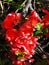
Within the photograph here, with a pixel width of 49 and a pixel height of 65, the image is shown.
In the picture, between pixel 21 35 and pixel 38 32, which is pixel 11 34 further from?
pixel 38 32

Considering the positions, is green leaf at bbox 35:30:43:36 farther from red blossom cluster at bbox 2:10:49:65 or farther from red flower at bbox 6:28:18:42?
red flower at bbox 6:28:18:42

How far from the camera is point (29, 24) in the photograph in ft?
7.48

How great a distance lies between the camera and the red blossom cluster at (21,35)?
2252mm

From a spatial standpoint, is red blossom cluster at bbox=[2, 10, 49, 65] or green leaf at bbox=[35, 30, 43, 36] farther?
green leaf at bbox=[35, 30, 43, 36]

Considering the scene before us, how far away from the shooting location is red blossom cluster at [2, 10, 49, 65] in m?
2.25

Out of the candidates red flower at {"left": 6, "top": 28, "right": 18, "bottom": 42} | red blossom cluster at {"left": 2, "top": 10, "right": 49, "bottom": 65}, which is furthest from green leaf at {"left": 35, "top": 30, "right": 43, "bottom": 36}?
red flower at {"left": 6, "top": 28, "right": 18, "bottom": 42}

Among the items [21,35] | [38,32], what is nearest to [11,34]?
[21,35]

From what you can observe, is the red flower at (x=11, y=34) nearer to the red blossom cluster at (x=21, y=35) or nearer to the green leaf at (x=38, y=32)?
the red blossom cluster at (x=21, y=35)

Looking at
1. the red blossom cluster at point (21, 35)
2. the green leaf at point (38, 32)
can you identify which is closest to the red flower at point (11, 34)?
the red blossom cluster at point (21, 35)

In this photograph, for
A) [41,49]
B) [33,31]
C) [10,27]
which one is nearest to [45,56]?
[41,49]

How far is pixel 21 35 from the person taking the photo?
7.38ft

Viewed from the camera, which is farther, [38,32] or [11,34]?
[38,32]

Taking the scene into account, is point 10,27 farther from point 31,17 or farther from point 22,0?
point 22,0

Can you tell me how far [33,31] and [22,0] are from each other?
0.39m
